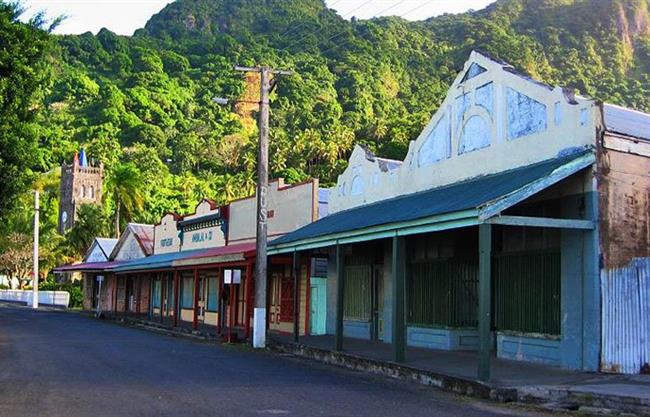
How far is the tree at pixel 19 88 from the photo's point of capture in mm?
15656

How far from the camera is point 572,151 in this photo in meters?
13.8

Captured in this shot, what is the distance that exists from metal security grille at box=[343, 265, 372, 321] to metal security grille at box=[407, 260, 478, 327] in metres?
2.58

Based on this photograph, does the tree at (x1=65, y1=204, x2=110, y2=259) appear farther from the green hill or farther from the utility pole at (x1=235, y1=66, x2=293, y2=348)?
the utility pole at (x1=235, y1=66, x2=293, y2=348)

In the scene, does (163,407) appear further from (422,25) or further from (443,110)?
(422,25)

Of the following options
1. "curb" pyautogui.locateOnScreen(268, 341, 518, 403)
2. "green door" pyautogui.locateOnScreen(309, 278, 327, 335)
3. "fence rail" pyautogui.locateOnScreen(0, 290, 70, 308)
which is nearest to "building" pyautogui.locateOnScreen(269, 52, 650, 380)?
"curb" pyautogui.locateOnScreen(268, 341, 518, 403)

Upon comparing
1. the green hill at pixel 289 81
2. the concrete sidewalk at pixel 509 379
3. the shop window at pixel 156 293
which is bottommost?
the concrete sidewalk at pixel 509 379

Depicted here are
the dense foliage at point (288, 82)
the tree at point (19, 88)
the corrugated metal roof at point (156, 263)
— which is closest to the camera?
the tree at point (19, 88)

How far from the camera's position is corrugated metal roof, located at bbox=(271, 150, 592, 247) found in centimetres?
1321

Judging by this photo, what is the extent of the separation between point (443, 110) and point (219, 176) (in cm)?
9787

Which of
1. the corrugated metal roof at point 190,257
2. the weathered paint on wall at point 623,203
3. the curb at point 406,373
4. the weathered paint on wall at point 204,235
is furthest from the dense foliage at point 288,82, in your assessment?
the weathered paint on wall at point 623,203

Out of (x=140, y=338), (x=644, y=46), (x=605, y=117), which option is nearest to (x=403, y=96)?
(x=644, y=46)

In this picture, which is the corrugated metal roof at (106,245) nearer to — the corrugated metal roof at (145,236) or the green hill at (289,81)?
the corrugated metal roof at (145,236)

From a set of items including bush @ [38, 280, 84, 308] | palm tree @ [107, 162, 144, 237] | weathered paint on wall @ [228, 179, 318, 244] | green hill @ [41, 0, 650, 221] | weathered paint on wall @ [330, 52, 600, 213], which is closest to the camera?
weathered paint on wall @ [330, 52, 600, 213]

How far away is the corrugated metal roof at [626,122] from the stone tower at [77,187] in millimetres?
103032
